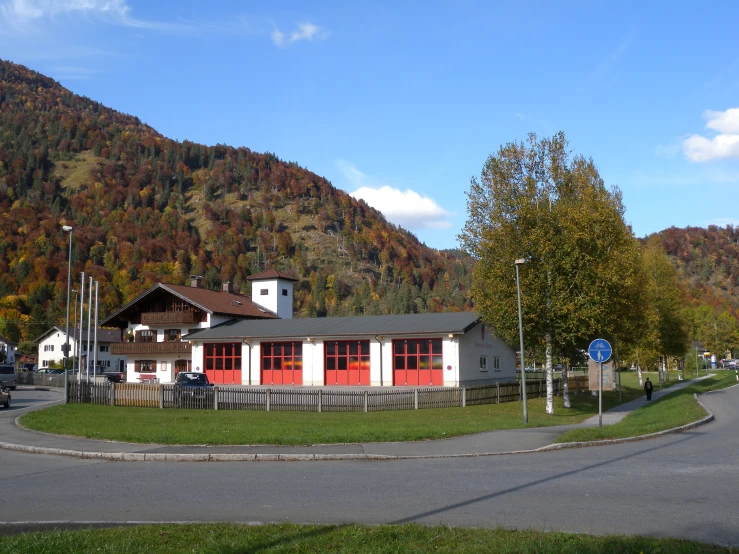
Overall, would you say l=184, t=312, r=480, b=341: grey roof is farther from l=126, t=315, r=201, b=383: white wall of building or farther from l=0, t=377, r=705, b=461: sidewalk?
l=0, t=377, r=705, b=461: sidewalk

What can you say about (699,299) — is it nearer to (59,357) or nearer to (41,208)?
(59,357)

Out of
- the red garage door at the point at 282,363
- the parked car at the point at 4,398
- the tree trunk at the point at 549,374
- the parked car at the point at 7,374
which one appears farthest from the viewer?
the parked car at the point at 7,374

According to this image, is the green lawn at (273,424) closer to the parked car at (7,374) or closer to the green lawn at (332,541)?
the green lawn at (332,541)

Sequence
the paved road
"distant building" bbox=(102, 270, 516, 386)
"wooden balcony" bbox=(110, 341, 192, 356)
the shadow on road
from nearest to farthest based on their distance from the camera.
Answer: the paved road, the shadow on road, "distant building" bbox=(102, 270, 516, 386), "wooden balcony" bbox=(110, 341, 192, 356)

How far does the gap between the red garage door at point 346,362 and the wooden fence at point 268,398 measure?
1341 centimetres

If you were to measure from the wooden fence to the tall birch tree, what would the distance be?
4.59 meters

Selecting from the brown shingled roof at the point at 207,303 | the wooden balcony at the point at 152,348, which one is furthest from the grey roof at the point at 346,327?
the wooden balcony at the point at 152,348

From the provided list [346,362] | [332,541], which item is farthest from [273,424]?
[346,362]

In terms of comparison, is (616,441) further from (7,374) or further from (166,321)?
→ (7,374)

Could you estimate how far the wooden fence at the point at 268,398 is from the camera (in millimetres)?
30062

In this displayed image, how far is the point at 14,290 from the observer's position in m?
142

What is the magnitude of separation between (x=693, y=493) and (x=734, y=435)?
11.4 meters

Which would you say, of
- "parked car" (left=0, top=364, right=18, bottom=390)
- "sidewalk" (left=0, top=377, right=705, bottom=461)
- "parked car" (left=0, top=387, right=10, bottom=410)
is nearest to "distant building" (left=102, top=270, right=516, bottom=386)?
"parked car" (left=0, top=364, right=18, bottom=390)

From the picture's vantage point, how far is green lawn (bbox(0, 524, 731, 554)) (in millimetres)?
6648
